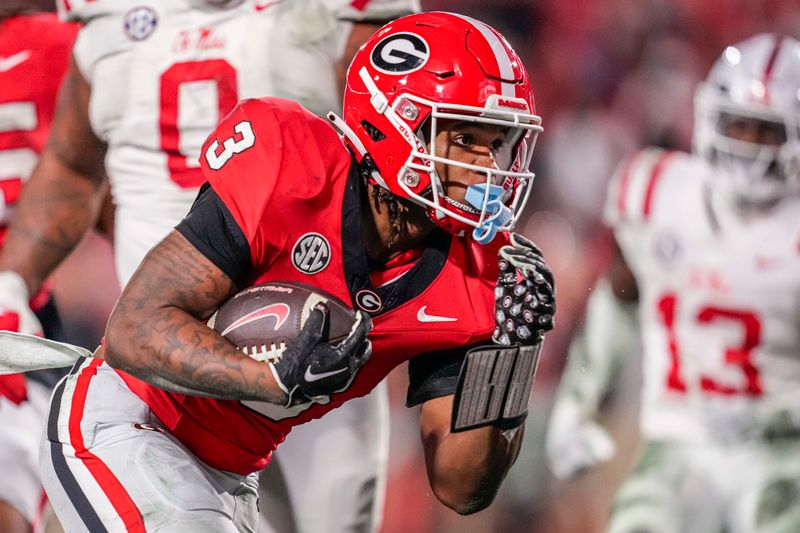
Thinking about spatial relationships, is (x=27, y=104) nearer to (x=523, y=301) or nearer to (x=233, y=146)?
(x=233, y=146)

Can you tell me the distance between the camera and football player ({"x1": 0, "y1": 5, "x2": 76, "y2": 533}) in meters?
3.44

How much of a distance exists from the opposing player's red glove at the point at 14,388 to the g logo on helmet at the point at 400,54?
1835 mm

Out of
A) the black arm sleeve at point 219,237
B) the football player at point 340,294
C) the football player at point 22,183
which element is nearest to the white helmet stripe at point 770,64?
the football player at point 340,294

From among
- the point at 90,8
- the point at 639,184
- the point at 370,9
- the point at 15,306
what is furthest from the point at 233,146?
the point at 639,184

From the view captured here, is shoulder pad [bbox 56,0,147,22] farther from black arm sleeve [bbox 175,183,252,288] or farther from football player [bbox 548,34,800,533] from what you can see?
football player [bbox 548,34,800,533]

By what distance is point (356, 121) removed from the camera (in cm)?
216

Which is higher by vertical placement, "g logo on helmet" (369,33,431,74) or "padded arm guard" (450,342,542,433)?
"g logo on helmet" (369,33,431,74)

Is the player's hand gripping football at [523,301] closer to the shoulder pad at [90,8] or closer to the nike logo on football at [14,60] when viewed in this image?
the shoulder pad at [90,8]

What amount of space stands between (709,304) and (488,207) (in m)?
1.92

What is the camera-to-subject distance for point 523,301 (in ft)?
6.73

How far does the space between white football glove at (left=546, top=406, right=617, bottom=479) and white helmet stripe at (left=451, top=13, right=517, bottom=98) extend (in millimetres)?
1896

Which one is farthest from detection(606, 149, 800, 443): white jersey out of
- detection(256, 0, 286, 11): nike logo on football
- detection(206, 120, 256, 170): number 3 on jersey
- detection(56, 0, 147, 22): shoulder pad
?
detection(206, 120, 256, 170): number 3 on jersey

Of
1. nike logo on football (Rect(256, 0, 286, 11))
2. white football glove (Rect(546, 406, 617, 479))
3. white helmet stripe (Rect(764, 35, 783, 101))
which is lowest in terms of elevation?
white football glove (Rect(546, 406, 617, 479))

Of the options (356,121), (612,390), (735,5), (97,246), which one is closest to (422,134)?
(356,121)
